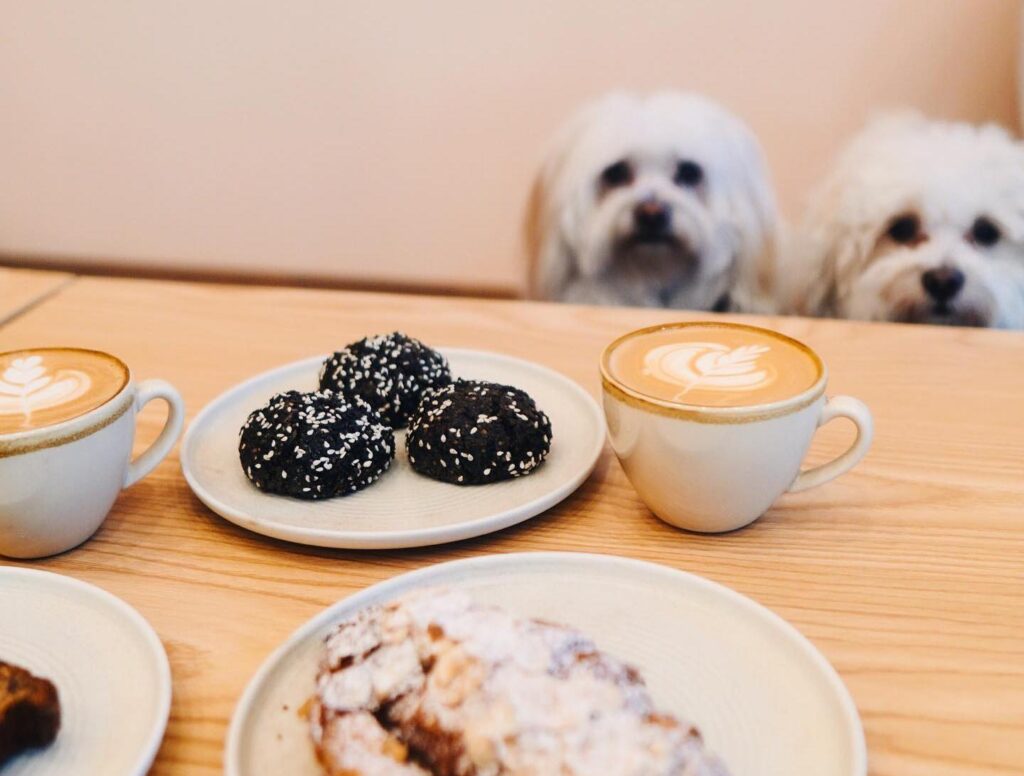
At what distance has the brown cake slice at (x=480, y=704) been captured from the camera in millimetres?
403

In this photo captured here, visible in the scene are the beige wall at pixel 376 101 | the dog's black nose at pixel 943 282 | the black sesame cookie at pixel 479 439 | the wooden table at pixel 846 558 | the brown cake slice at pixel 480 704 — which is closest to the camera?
the brown cake slice at pixel 480 704

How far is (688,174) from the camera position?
181cm

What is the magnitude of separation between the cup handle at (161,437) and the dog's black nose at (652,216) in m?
1.20

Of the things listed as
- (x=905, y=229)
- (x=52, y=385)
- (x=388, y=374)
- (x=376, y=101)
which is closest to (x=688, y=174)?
(x=905, y=229)

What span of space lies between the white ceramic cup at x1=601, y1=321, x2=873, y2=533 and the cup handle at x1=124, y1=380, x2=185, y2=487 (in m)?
0.34

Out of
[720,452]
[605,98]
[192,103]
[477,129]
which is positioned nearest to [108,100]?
[192,103]

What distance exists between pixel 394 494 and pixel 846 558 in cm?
34

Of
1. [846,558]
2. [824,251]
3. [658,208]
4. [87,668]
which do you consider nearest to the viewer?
[87,668]

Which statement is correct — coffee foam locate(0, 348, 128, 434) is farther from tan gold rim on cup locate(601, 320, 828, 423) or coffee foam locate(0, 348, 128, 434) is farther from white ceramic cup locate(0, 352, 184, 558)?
tan gold rim on cup locate(601, 320, 828, 423)

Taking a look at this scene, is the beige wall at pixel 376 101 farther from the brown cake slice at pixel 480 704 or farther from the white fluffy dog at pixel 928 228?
the brown cake slice at pixel 480 704

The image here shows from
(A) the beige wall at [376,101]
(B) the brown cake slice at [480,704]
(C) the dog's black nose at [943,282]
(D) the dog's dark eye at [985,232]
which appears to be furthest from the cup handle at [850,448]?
(A) the beige wall at [376,101]

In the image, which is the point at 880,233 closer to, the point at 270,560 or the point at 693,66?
the point at 693,66

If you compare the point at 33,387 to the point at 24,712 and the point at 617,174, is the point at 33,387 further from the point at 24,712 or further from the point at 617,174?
the point at 617,174

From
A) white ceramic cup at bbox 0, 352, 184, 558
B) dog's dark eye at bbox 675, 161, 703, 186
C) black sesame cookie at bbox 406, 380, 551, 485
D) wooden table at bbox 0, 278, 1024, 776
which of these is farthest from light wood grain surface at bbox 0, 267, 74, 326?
dog's dark eye at bbox 675, 161, 703, 186
